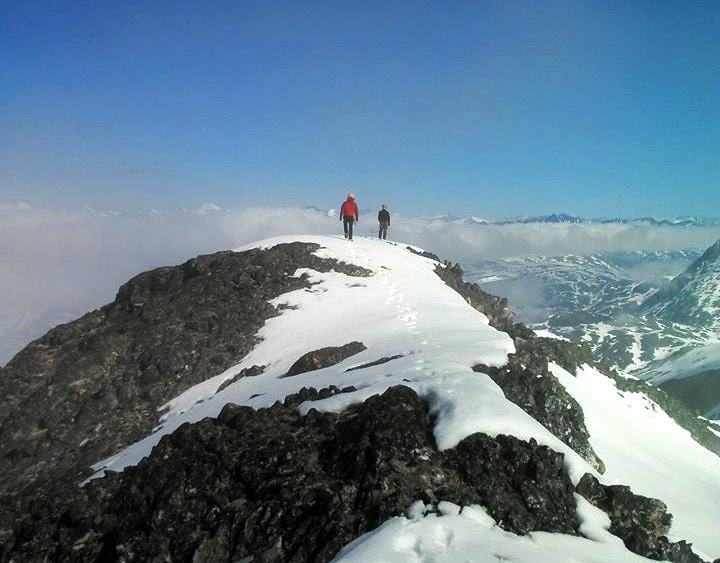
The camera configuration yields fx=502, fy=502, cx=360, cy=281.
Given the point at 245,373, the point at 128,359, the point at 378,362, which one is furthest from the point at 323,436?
the point at 128,359

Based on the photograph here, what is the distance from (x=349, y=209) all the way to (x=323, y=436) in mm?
34019

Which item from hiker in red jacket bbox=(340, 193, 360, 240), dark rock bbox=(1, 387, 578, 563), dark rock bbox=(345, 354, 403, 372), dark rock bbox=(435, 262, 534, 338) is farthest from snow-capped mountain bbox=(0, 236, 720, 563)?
hiker in red jacket bbox=(340, 193, 360, 240)

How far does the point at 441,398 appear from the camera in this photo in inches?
547

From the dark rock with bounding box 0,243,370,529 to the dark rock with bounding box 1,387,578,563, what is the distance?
5.22 m

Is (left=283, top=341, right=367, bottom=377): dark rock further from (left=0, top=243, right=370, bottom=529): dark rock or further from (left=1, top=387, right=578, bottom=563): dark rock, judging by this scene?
(left=1, top=387, right=578, bottom=563): dark rock

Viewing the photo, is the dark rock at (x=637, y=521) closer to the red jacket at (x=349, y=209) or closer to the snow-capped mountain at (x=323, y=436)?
the snow-capped mountain at (x=323, y=436)

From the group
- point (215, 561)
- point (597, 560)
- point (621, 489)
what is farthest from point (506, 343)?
point (215, 561)

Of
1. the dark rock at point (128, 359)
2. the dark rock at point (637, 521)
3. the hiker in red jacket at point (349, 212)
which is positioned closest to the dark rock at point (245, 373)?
the dark rock at point (128, 359)

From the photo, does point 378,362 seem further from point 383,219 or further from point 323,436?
point 383,219

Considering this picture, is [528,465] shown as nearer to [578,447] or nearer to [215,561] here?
[215,561]

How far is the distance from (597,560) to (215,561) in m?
7.28

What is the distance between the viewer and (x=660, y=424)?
33219 millimetres

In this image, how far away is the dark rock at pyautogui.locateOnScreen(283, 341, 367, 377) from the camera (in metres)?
23.4

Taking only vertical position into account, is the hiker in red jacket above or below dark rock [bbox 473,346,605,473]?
above
